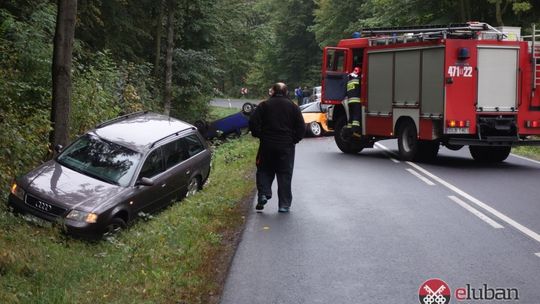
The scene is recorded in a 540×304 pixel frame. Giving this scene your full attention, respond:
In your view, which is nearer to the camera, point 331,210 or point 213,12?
point 331,210

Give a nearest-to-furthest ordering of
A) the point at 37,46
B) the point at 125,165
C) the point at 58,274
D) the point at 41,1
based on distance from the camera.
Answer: the point at 58,274, the point at 125,165, the point at 37,46, the point at 41,1

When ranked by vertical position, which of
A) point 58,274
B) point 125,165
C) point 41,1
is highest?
point 41,1

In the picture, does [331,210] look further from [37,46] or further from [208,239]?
[37,46]

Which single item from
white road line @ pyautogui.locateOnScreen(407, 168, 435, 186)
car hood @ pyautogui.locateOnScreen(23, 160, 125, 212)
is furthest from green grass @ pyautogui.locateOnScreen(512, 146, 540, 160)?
car hood @ pyautogui.locateOnScreen(23, 160, 125, 212)

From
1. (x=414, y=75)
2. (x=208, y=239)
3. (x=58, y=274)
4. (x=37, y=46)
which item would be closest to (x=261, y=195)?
(x=208, y=239)

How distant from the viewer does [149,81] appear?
86.2ft

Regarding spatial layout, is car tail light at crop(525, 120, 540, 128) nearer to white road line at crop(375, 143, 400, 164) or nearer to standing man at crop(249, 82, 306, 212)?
white road line at crop(375, 143, 400, 164)

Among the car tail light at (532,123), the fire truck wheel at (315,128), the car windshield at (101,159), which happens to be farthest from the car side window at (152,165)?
the fire truck wheel at (315,128)

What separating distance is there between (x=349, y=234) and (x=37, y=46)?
11.5 metres

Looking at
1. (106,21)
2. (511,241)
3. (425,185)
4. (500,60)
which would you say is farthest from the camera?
(106,21)

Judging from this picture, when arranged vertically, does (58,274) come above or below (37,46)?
below

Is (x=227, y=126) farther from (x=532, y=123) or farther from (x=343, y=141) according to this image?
(x=532, y=123)

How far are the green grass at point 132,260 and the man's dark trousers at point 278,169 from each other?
1.98ft

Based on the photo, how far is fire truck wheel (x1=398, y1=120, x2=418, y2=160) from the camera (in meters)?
15.1
